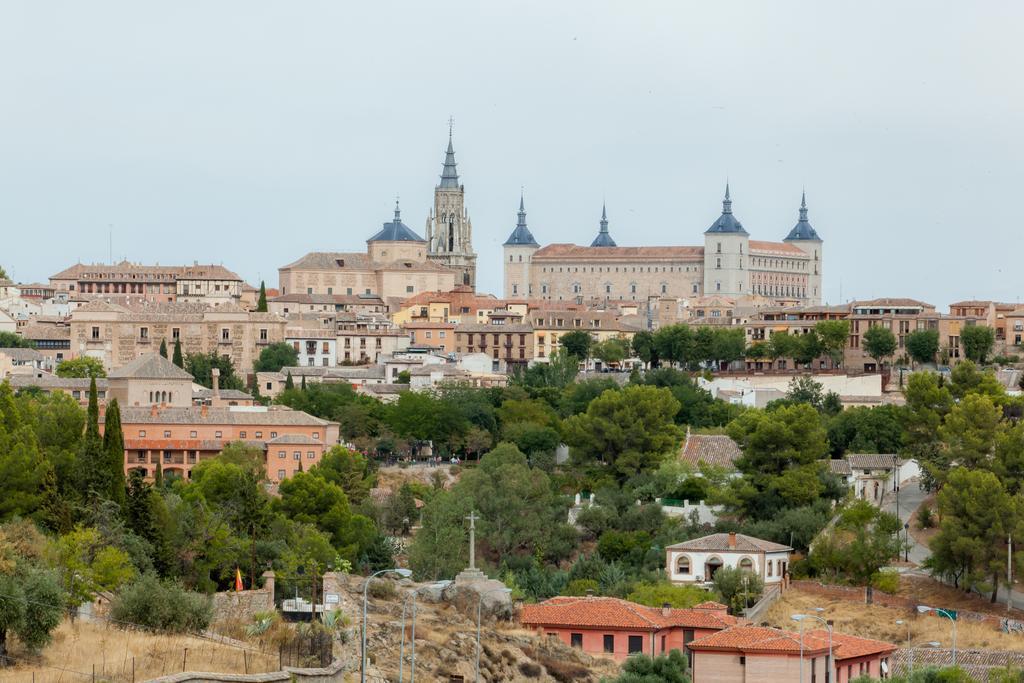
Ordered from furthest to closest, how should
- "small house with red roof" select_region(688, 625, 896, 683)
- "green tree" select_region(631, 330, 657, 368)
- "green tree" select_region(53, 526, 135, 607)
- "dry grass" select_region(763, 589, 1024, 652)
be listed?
"green tree" select_region(631, 330, 657, 368) → "dry grass" select_region(763, 589, 1024, 652) → "small house with red roof" select_region(688, 625, 896, 683) → "green tree" select_region(53, 526, 135, 607)

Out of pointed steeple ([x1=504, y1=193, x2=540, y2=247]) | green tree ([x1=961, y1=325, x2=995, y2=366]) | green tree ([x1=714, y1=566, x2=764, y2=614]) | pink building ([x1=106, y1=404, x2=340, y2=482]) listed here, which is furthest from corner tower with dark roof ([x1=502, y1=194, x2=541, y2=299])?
green tree ([x1=714, y1=566, x2=764, y2=614])

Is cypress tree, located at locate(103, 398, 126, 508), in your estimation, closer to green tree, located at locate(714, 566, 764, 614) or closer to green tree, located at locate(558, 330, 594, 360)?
green tree, located at locate(714, 566, 764, 614)

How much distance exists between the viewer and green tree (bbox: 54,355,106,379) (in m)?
87.4

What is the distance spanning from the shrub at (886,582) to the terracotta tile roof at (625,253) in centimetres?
11563

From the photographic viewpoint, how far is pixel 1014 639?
46844 mm

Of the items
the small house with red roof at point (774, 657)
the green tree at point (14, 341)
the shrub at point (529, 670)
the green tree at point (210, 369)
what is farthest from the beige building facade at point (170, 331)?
the shrub at point (529, 670)

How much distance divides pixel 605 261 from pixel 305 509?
113 meters

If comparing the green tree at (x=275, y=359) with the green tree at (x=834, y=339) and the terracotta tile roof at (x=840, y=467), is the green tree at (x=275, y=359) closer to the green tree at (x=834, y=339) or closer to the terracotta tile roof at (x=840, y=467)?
the green tree at (x=834, y=339)

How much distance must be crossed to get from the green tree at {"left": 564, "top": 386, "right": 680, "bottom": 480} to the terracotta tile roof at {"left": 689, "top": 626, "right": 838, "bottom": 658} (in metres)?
25.3

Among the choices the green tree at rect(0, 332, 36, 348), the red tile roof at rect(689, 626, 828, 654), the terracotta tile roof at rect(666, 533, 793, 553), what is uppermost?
the green tree at rect(0, 332, 36, 348)

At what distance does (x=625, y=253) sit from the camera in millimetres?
168125

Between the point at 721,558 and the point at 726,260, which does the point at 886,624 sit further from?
the point at 726,260

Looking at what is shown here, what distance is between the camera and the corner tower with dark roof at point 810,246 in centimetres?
17488

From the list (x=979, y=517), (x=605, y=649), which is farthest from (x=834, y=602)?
(x=605, y=649)
